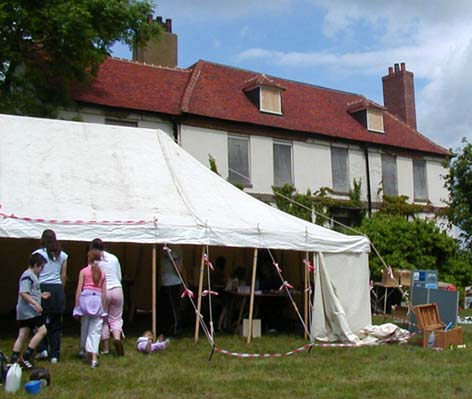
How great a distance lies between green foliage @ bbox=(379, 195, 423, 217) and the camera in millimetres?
21516

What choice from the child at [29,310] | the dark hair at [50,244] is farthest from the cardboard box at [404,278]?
the child at [29,310]

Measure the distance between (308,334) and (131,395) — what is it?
4.19 metres

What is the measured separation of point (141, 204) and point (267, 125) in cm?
1019

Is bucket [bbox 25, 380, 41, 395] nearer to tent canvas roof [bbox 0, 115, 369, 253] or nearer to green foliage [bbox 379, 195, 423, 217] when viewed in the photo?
tent canvas roof [bbox 0, 115, 369, 253]

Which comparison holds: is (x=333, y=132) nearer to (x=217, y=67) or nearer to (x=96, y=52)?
(x=217, y=67)

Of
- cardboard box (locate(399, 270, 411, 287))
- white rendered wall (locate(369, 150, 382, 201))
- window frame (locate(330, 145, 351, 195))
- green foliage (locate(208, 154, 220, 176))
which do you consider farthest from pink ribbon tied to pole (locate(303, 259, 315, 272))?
white rendered wall (locate(369, 150, 382, 201))

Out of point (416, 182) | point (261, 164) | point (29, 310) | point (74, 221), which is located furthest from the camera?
point (416, 182)

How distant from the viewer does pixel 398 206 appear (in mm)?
21766

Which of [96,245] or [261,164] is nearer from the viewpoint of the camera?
[96,245]

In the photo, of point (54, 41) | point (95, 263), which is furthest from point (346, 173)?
point (95, 263)

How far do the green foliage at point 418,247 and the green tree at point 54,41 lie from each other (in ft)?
25.6

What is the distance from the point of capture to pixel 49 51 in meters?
14.6

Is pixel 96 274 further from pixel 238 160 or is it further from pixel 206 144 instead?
pixel 238 160

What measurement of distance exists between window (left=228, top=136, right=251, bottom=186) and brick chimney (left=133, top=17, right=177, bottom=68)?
4.26 metres
